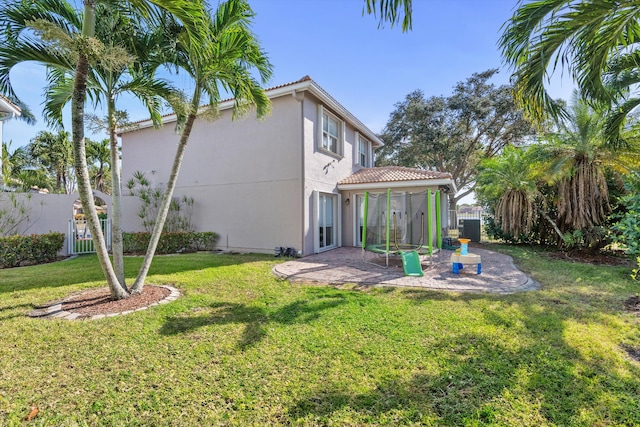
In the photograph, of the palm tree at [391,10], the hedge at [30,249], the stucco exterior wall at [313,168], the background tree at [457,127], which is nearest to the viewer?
the palm tree at [391,10]

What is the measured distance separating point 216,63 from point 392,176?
35.6 feet

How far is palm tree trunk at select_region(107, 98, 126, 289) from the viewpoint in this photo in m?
6.28

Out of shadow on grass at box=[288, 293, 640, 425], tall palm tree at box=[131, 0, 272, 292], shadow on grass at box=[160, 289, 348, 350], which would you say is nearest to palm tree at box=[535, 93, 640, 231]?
shadow on grass at box=[288, 293, 640, 425]

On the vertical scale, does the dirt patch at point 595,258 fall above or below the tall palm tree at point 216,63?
below

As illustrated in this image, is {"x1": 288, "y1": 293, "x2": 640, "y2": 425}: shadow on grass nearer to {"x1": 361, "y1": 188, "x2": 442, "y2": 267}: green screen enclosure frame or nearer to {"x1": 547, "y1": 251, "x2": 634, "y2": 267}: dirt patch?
{"x1": 361, "y1": 188, "x2": 442, "y2": 267}: green screen enclosure frame

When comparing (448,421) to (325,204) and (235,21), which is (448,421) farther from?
(325,204)

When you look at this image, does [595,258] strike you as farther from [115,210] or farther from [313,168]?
[115,210]

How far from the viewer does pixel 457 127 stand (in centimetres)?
2680

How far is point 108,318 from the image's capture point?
530 centimetres

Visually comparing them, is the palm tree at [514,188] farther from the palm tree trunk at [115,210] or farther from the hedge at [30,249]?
the hedge at [30,249]

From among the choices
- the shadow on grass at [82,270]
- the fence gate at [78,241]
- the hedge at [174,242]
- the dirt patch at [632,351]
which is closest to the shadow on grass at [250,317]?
the shadow on grass at [82,270]

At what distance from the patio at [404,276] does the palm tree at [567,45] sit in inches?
173

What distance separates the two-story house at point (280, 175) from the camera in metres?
12.7

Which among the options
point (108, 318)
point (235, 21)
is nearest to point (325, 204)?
point (235, 21)
